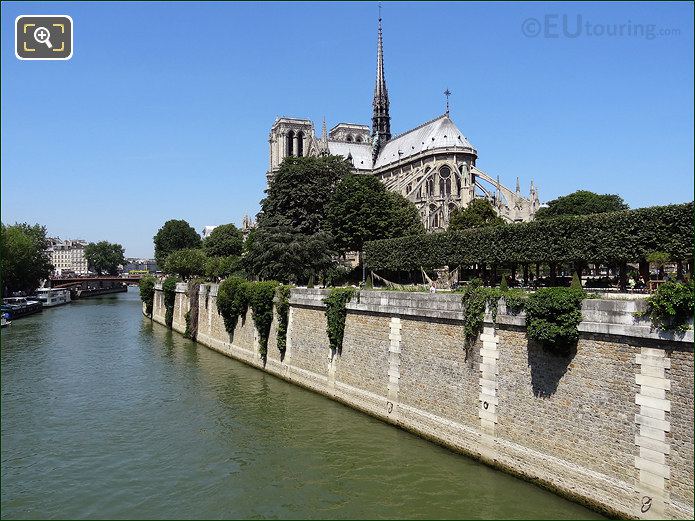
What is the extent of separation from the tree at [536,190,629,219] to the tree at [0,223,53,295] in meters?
60.8

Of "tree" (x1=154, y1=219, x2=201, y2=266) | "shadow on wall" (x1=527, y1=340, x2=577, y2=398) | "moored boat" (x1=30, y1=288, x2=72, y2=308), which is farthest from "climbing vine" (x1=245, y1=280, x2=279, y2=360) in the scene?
"tree" (x1=154, y1=219, x2=201, y2=266)

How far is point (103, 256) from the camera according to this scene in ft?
504

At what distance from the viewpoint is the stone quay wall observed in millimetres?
12086

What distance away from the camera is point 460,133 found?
86375 mm

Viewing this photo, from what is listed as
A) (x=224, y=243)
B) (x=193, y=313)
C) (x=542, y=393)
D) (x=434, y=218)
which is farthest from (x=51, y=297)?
(x=542, y=393)

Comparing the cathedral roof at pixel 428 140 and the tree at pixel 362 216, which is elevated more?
the cathedral roof at pixel 428 140

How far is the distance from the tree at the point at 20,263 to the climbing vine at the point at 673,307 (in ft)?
208

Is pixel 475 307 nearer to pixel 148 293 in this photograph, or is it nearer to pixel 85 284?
pixel 148 293

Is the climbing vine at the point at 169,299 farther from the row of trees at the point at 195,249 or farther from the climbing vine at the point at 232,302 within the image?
the climbing vine at the point at 232,302

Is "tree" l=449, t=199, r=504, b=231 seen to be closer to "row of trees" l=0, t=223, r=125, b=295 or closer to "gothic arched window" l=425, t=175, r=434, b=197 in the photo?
"gothic arched window" l=425, t=175, r=434, b=197

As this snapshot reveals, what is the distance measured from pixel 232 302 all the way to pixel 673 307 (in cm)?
2639

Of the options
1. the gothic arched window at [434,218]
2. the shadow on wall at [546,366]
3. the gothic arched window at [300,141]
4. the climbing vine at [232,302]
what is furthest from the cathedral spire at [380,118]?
the shadow on wall at [546,366]

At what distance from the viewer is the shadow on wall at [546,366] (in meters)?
14.4

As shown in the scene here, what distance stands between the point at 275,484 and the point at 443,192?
67.4m
